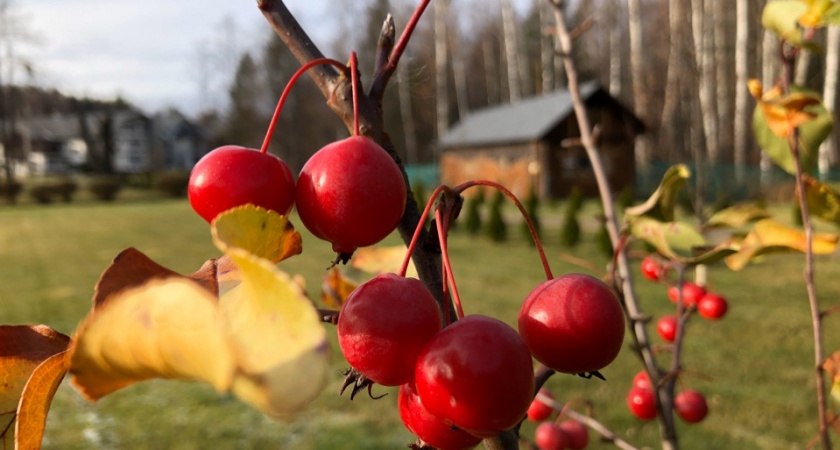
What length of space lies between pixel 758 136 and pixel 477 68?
30.8 m

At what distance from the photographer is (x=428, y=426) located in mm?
513

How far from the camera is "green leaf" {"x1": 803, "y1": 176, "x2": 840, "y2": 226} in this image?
3.29ft

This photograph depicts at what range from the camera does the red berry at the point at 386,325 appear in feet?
1.41

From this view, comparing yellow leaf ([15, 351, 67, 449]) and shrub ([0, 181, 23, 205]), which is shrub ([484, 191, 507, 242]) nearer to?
yellow leaf ([15, 351, 67, 449])

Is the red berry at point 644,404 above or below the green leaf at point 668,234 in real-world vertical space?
below

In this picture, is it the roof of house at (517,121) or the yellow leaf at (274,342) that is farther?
the roof of house at (517,121)

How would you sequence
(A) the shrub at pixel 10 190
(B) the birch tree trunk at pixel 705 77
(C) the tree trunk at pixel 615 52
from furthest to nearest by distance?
(A) the shrub at pixel 10 190 → (C) the tree trunk at pixel 615 52 → (B) the birch tree trunk at pixel 705 77

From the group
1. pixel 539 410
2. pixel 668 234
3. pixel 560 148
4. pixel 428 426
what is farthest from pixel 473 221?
pixel 428 426

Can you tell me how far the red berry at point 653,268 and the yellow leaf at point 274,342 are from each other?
4.26 ft

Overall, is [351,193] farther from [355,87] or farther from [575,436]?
[575,436]

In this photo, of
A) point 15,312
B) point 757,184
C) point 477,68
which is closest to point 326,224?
point 15,312

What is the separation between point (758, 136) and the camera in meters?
1.05

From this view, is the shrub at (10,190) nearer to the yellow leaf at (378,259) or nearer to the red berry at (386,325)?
the yellow leaf at (378,259)

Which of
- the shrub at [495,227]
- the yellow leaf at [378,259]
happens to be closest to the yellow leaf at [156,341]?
the yellow leaf at [378,259]
